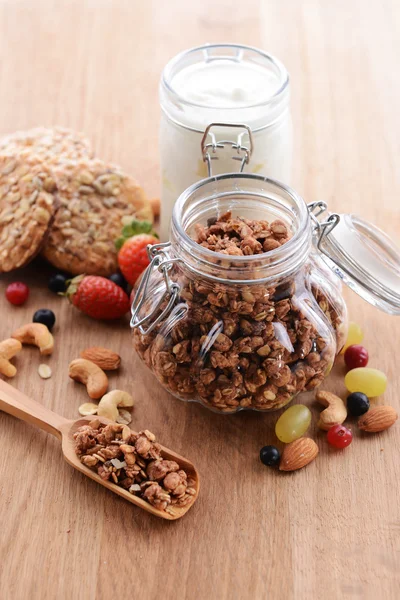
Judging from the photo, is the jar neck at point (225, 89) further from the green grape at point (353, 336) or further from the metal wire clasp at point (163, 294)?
the green grape at point (353, 336)

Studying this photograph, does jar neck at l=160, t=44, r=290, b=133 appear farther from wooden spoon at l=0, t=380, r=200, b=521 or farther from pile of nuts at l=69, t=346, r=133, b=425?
wooden spoon at l=0, t=380, r=200, b=521

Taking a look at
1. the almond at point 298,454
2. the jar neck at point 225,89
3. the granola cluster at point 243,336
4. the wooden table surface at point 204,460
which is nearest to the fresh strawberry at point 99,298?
the wooden table surface at point 204,460

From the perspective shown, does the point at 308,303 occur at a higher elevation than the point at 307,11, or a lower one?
lower

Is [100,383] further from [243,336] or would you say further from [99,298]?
[243,336]

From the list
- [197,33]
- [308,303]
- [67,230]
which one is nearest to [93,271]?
[67,230]

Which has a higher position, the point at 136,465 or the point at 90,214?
the point at 90,214

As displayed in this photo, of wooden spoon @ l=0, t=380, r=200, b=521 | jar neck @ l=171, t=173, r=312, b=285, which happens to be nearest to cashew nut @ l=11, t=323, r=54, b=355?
wooden spoon @ l=0, t=380, r=200, b=521

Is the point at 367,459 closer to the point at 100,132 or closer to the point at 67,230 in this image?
the point at 67,230

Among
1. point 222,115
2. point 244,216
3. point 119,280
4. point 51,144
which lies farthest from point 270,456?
point 51,144
